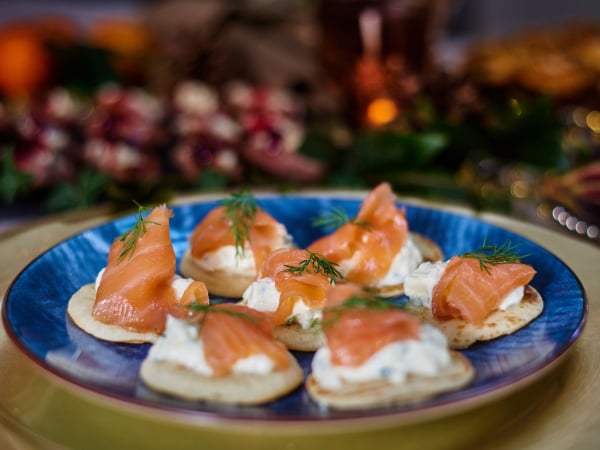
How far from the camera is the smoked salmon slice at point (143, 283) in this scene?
4.35 feet

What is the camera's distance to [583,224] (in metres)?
1.86

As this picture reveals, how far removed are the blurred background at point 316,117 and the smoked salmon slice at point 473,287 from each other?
62cm

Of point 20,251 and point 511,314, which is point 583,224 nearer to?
point 511,314

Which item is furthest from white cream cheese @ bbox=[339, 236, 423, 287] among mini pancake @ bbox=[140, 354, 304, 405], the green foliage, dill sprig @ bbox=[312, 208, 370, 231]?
the green foliage

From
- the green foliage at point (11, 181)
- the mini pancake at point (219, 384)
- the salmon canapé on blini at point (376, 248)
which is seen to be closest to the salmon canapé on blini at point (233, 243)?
the salmon canapé on blini at point (376, 248)

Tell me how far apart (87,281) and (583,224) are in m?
1.32

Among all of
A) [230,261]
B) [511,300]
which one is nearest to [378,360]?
[511,300]

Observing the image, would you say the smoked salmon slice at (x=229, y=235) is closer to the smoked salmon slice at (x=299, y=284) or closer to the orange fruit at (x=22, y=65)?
the smoked salmon slice at (x=299, y=284)

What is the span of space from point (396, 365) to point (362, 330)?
0.08 metres

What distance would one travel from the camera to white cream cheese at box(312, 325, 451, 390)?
1045 mm

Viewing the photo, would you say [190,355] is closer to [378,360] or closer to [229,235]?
[378,360]

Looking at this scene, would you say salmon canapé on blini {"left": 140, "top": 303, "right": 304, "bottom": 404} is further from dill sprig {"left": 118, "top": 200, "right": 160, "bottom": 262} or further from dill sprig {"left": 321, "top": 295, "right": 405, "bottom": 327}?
dill sprig {"left": 118, "top": 200, "right": 160, "bottom": 262}

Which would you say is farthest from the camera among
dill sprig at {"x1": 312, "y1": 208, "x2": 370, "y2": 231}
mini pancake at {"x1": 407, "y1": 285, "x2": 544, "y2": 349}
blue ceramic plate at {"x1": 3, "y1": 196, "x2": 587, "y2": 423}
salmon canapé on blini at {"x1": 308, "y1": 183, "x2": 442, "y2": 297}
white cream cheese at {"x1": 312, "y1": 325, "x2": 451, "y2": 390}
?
dill sprig at {"x1": 312, "y1": 208, "x2": 370, "y2": 231}

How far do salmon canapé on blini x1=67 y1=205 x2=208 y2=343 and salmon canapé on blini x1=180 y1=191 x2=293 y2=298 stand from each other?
8.8 inches
